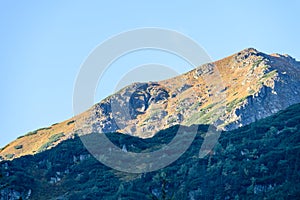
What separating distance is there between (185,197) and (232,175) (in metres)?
21.0

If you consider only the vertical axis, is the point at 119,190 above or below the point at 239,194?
above

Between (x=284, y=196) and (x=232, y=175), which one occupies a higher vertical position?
(x=232, y=175)

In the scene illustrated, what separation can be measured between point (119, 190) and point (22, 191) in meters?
34.1

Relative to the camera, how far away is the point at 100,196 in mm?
192000

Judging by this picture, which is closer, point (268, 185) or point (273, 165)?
point (268, 185)

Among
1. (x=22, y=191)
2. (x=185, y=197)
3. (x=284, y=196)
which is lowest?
(x=284, y=196)

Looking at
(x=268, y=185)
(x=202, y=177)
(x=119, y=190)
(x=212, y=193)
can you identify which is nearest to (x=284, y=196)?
(x=268, y=185)

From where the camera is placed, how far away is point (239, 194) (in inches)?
6831

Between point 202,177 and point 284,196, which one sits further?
point 202,177

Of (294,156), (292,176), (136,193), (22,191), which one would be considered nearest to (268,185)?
(292,176)

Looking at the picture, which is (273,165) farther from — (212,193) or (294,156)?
(212,193)

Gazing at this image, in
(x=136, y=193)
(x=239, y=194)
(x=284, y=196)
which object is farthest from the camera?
(x=136, y=193)

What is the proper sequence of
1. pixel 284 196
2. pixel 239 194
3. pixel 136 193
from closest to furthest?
1. pixel 284 196
2. pixel 239 194
3. pixel 136 193

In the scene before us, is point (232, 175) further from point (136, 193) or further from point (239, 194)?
point (136, 193)
